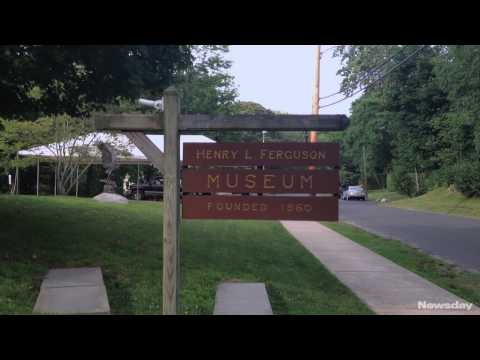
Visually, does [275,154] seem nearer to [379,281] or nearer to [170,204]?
[170,204]

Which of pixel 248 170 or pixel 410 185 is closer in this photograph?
pixel 248 170

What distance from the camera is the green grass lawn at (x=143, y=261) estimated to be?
22.6 ft

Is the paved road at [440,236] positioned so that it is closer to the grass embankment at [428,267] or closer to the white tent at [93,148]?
the grass embankment at [428,267]

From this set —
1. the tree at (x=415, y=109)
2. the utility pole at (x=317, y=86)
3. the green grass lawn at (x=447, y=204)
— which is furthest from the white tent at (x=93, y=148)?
the tree at (x=415, y=109)

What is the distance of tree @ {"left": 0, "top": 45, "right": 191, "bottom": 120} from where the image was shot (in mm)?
8922

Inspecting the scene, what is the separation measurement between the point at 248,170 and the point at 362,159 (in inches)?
2122

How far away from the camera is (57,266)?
799cm

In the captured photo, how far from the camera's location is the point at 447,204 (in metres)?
31.5

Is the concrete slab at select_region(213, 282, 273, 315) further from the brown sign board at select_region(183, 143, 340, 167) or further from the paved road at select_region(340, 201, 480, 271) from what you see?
the paved road at select_region(340, 201, 480, 271)

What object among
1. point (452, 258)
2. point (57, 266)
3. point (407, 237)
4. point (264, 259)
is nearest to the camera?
point (57, 266)
